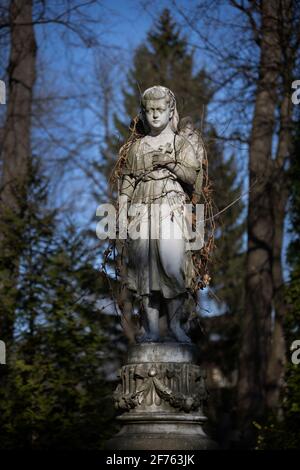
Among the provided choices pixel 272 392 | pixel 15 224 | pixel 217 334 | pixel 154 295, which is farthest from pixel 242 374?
pixel 217 334

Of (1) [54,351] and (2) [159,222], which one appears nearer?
(2) [159,222]

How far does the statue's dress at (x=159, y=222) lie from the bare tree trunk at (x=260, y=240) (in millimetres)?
5684

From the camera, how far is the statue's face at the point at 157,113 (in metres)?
7.78

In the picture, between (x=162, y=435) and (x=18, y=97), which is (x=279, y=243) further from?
(x=162, y=435)

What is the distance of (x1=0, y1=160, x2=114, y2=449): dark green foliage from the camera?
11664mm

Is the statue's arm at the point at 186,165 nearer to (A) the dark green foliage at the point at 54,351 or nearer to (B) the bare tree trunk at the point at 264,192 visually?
(A) the dark green foliage at the point at 54,351

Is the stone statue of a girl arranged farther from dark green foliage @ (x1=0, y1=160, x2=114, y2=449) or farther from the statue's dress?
dark green foliage @ (x1=0, y1=160, x2=114, y2=449)

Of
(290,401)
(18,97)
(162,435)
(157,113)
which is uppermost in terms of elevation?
(18,97)

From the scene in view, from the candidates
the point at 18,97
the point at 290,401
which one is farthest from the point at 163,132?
the point at 18,97

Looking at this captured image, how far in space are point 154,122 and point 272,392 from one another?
8.92 metres

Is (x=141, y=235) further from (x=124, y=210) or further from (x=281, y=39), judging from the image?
(x=281, y=39)

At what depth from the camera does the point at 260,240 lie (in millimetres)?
14188

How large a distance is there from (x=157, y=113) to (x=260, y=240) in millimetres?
6697

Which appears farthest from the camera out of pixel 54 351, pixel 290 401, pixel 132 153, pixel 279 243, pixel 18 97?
pixel 279 243
